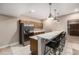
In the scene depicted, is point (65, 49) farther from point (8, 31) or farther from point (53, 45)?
point (8, 31)

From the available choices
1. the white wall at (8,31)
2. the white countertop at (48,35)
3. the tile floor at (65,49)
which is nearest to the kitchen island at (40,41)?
the white countertop at (48,35)

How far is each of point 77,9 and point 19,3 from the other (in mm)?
1066

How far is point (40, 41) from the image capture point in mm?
1793

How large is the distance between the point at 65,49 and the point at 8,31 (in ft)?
3.62

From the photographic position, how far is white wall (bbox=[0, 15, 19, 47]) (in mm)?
1698

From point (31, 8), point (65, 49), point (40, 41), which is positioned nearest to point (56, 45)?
point (65, 49)

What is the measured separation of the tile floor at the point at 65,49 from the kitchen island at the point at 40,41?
11 cm

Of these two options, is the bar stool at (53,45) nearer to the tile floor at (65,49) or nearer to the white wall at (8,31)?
the tile floor at (65,49)

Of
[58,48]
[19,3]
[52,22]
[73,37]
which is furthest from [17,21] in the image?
[73,37]

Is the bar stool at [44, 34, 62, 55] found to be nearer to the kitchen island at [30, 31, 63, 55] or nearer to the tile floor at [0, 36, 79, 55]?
the kitchen island at [30, 31, 63, 55]

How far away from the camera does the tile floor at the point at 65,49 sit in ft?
5.61

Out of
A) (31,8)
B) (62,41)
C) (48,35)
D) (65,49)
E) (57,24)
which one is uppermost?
(31,8)

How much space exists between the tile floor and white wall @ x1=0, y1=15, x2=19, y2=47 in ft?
0.43

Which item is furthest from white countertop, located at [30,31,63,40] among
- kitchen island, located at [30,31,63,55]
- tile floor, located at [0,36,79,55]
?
tile floor, located at [0,36,79,55]
